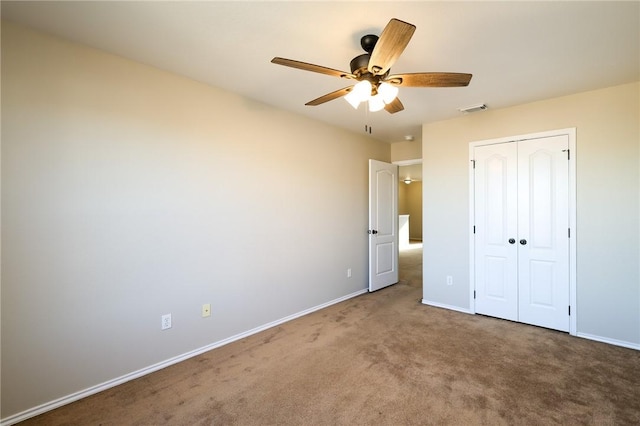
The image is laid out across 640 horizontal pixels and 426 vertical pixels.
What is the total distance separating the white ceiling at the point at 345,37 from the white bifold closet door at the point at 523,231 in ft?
2.56

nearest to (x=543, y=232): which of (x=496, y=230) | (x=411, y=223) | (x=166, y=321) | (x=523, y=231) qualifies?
(x=523, y=231)

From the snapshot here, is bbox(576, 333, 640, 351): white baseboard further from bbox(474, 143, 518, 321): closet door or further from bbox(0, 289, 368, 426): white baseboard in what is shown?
bbox(0, 289, 368, 426): white baseboard

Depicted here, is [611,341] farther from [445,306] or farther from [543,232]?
[445,306]

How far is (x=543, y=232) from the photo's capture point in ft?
10.3

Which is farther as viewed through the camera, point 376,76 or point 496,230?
point 496,230

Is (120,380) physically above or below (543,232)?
below

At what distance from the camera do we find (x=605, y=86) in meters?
2.75

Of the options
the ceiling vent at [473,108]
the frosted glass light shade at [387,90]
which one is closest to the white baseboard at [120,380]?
the frosted glass light shade at [387,90]

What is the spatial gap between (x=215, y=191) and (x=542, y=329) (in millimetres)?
3678

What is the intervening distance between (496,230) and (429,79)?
2386mm

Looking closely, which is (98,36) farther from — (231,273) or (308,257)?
(308,257)

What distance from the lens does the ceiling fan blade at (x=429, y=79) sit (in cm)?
172

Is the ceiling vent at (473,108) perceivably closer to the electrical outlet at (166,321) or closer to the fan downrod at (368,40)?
the fan downrod at (368,40)

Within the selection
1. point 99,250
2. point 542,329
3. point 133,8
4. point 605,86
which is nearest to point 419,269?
point 542,329
